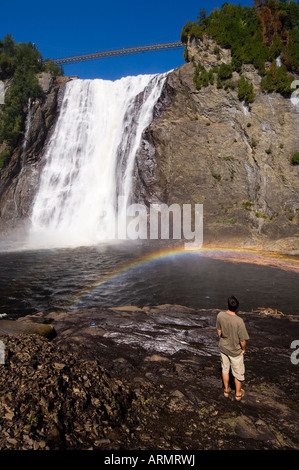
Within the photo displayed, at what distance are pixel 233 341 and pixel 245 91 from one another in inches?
1086

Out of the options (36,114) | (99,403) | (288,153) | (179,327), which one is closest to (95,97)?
(36,114)

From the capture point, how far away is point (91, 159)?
3362 centimetres

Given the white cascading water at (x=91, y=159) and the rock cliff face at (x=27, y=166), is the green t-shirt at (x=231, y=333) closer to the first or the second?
the white cascading water at (x=91, y=159)

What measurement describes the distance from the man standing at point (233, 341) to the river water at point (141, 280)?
6.43 m

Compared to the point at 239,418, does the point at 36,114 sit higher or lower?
higher

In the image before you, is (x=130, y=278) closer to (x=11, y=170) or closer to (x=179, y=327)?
(x=179, y=327)

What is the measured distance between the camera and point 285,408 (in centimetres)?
518

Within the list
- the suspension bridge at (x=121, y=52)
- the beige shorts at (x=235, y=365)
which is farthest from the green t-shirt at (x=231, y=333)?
the suspension bridge at (x=121, y=52)

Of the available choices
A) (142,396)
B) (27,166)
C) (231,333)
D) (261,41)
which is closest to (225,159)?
(261,41)

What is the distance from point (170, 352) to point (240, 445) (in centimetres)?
336

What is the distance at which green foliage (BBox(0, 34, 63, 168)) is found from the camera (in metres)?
38.0

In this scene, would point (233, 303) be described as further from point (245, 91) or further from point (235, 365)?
point (245, 91)

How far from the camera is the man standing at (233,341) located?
5.36 m

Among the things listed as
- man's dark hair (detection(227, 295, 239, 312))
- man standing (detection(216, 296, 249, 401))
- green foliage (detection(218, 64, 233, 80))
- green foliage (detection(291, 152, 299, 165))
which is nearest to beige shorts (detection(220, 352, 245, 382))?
man standing (detection(216, 296, 249, 401))
